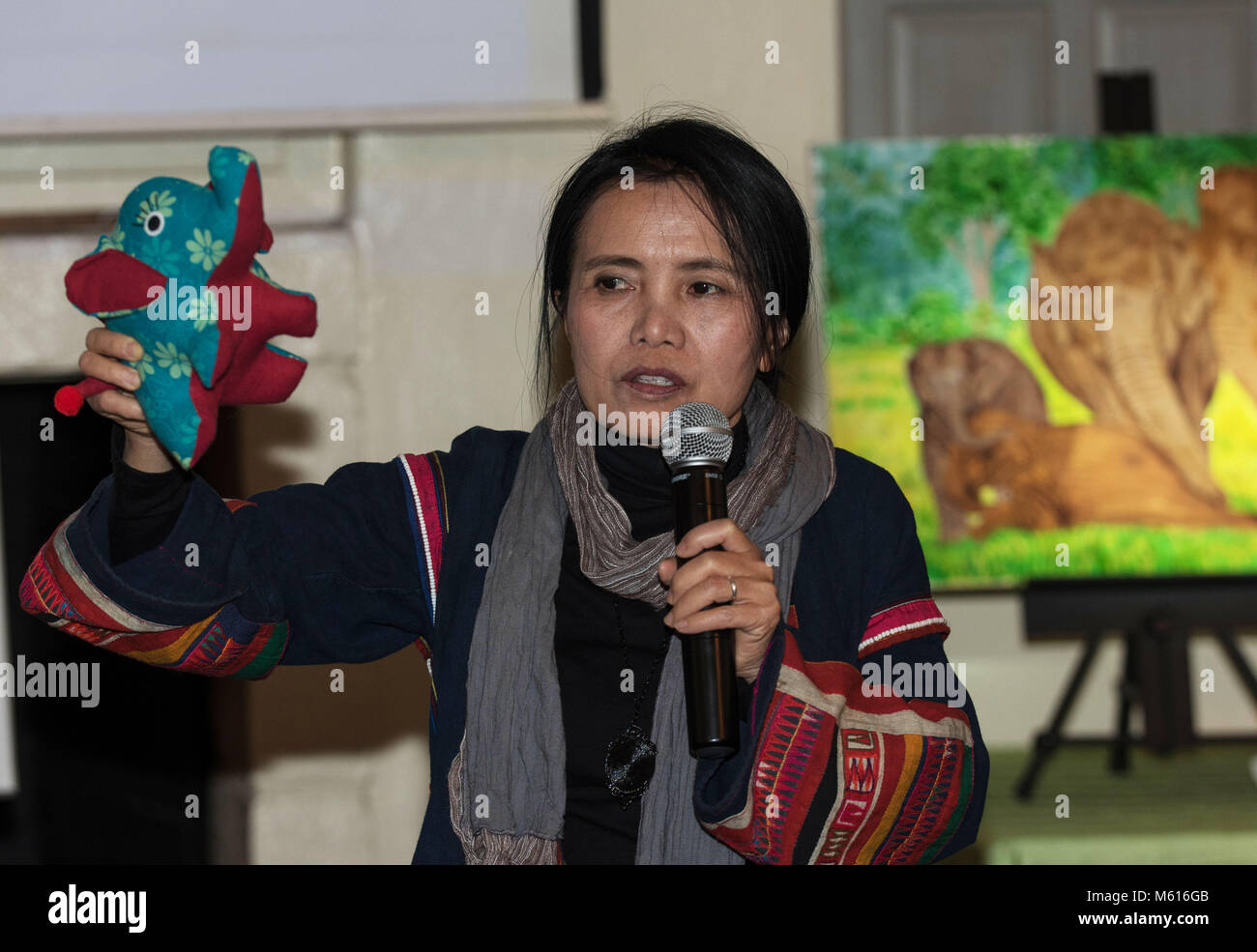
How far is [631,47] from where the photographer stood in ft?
10.2

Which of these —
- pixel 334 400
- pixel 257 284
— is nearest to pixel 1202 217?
pixel 334 400

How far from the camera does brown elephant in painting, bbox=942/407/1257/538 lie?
3.16 m

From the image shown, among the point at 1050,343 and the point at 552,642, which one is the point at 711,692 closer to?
the point at 552,642

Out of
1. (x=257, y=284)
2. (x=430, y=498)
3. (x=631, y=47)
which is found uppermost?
(x=631, y=47)

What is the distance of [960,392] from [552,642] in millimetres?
2109

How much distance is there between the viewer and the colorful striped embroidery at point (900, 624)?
1220 mm

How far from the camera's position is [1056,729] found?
3.01 m

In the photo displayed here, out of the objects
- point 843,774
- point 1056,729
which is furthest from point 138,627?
point 1056,729

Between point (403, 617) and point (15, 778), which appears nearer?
point (403, 617)

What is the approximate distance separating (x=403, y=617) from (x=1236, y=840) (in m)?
2.17

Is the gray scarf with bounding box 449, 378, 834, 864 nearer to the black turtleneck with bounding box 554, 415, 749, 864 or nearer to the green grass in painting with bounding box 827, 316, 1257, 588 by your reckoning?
the black turtleneck with bounding box 554, 415, 749, 864
